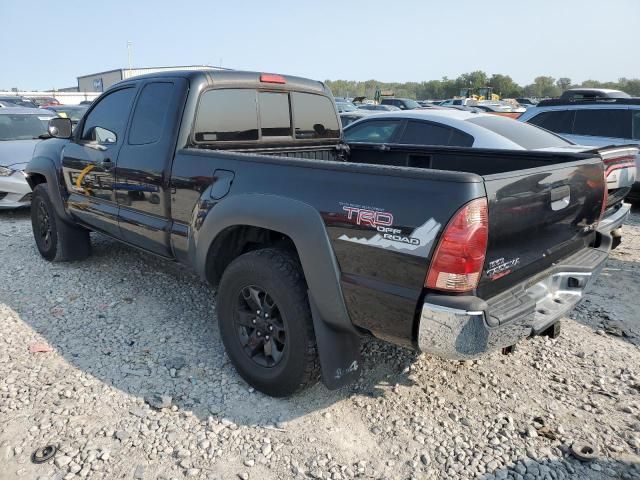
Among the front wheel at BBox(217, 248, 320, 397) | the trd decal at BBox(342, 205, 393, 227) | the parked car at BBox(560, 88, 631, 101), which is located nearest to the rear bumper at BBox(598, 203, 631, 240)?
the trd decal at BBox(342, 205, 393, 227)

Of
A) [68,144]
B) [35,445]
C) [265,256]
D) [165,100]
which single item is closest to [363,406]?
[265,256]

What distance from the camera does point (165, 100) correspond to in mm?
3482

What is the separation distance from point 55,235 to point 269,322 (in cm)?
321

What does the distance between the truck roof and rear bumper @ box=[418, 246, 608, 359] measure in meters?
2.29

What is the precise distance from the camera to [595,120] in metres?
7.20

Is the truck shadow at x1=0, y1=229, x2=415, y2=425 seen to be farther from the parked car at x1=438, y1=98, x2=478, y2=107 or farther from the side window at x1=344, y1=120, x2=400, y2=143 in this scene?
the parked car at x1=438, y1=98, x2=478, y2=107

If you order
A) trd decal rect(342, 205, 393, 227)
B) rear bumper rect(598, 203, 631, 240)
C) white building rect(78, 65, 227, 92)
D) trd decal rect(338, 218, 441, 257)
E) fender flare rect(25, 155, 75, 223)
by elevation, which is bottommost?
rear bumper rect(598, 203, 631, 240)

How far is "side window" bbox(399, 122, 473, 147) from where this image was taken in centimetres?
546

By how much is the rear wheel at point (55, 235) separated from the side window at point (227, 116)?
2309 millimetres

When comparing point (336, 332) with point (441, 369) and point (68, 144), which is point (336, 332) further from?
point (68, 144)

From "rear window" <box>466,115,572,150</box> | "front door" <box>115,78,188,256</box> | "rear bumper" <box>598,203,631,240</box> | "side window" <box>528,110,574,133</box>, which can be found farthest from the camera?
"side window" <box>528,110,574,133</box>

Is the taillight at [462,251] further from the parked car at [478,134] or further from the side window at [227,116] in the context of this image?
the parked car at [478,134]

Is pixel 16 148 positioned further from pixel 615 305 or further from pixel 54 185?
pixel 615 305

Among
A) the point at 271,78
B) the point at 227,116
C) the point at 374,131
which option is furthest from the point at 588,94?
the point at 227,116
